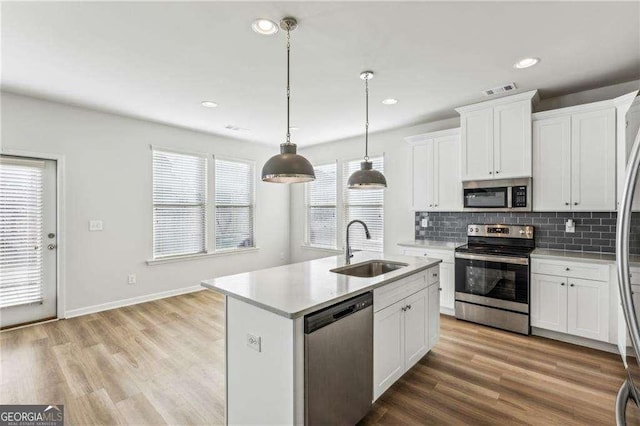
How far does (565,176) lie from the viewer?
131 inches

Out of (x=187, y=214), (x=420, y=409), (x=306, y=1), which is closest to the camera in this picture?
(x=306, y=1)

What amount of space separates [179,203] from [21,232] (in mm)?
1898

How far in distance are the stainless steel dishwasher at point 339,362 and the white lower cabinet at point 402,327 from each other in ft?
0.39

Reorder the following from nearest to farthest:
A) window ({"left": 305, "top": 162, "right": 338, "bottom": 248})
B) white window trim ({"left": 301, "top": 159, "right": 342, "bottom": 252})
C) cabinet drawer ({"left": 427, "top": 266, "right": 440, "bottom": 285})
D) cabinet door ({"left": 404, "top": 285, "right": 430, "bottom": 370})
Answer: cabinet door ({"left": 404, "top": 285, "right": 430, "bottom": 370}) < cabinet drawer ({"left": 427, "top": 266, "right": 440, "bottom": 285}) < white window trim ({"left": 301, "top": 159, "right": 342, "bottom": 252}) < window ({"left": 305, "top": 162, "right": 338, "bottom": 248})

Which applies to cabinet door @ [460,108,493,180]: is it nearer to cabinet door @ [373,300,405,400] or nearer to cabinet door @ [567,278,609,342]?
cabinet door @ [567,278,609,342]

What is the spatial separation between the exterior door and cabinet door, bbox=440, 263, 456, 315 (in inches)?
196

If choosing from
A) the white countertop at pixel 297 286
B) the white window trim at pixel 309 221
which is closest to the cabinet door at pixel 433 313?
the white countertop at pixel 297 286

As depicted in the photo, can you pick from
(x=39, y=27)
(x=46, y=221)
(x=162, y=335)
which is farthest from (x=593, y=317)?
(x=46, y=221)

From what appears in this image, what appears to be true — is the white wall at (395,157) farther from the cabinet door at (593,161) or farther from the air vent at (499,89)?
the air vent at (499,89)

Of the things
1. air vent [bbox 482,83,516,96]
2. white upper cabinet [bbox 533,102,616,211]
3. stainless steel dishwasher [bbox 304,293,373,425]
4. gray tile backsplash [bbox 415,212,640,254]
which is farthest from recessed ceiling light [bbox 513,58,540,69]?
stainless steel dishwasher [bbox 304,293,373,425]

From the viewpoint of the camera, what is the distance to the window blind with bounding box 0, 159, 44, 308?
11.5 ft

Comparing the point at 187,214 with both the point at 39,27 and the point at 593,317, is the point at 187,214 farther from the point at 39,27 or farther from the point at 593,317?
the point at 593,317

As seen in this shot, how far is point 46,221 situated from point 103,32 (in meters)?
2.74

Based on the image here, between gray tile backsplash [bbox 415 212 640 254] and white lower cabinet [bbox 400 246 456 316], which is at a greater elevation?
gray tile backsplash [bbox 415 212 640 254]
